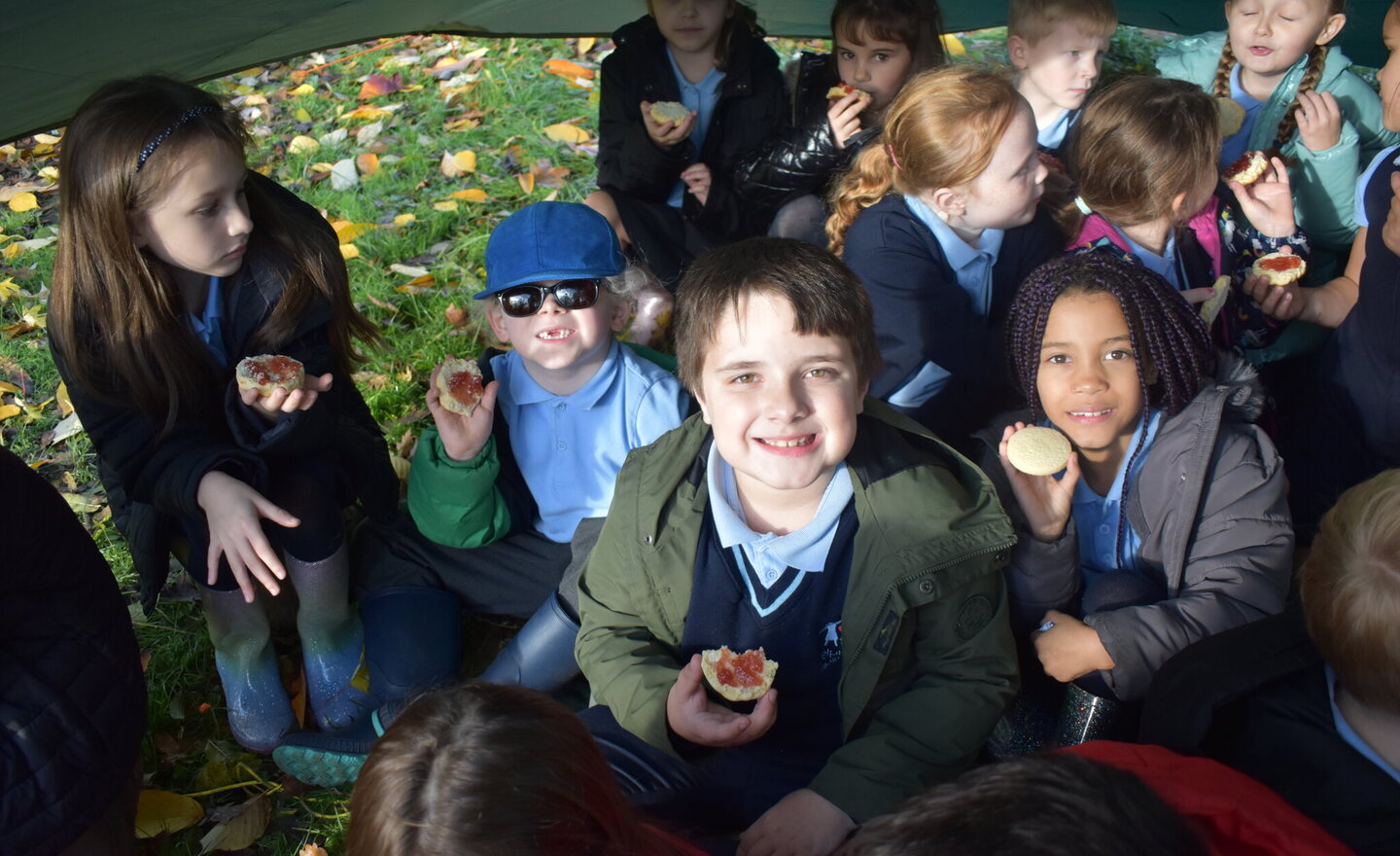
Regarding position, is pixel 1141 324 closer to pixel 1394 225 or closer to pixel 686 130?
pixel 1394 225

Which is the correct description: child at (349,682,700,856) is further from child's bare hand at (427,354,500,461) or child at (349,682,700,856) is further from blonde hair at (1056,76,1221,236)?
blonde hair at (1056,76,1221,236)

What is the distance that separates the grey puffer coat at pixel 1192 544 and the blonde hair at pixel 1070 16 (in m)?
2.04

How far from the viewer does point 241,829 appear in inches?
101

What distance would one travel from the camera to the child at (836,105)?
3936mm

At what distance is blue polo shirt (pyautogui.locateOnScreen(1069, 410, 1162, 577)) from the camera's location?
249cm

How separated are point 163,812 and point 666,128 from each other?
287cm

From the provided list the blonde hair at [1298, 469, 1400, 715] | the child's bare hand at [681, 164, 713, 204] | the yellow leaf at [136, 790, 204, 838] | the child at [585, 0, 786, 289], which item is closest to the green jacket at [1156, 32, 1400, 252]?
the child at [585, 0, 786, 289]

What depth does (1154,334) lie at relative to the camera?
2410mm

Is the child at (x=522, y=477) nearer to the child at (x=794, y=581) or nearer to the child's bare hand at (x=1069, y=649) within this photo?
the child at (x=794, y=581)

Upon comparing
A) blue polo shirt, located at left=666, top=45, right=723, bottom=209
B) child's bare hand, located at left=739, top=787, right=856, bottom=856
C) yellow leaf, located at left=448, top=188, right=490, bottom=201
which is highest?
blue polo shirt, located at left=666, top=45, right=723, bottom=209

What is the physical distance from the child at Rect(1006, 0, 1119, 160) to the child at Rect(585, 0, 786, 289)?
1007mm

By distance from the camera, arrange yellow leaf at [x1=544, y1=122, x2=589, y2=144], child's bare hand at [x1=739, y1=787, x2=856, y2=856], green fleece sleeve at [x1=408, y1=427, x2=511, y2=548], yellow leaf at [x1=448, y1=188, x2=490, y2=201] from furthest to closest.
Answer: yellow leaf at [x1=544, y1=122, x2=589, y2=144] → yellow leaf at [x1=448, y1=188, x2=490, y2=201] → green fleece sleeve at [x1=408, y1=427, x2=511, y2=548] → child's bare hand at [x1=739, y1=787, x2=856, y2=856]

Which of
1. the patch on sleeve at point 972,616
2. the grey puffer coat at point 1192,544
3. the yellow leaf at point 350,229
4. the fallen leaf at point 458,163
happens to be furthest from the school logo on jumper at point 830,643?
the fallen leaf at point 458,163

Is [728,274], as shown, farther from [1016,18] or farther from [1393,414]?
[1016,18]
